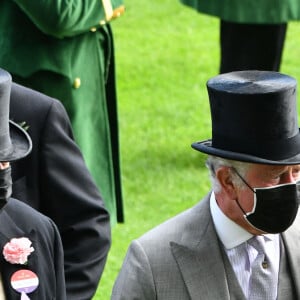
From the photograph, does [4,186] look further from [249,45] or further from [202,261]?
[249,45]

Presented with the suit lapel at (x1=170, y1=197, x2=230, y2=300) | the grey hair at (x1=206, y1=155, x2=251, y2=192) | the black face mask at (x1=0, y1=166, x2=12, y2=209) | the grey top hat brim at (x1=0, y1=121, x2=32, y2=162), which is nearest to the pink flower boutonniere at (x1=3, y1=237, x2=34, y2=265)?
the black face mask at (x1=0, y1=166, x2=12, y2=209)

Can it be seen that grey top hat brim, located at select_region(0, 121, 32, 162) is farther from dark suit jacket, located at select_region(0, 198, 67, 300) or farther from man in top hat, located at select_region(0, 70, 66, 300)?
dark suit jacket, located at select_region(0, 198, 67, 300)

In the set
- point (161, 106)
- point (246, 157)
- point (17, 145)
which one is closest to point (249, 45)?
point (161, 106)

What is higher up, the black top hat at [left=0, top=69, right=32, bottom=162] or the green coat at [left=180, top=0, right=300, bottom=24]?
the black top hat at [left=0, top=69, right=32, bottom=162]

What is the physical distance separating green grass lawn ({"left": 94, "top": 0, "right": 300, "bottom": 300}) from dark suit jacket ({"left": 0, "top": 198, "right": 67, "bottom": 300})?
2.32m

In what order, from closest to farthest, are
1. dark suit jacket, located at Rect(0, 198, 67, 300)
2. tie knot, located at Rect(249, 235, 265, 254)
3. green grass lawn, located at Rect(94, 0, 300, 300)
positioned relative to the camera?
1. tie knot, located at Rect(249, 235, 265, 254)
2. dark suit jacket, located at Rect(0, 198, 67, 300)
3. green grass lawn, located at Rect(94, 0, 300, 300)

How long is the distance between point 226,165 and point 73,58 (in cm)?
186

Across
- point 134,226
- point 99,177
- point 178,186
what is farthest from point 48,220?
point 178,186

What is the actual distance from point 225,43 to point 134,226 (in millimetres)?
1410

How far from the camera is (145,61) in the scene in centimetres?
1156

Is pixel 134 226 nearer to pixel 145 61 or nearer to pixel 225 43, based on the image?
pixel 225 43

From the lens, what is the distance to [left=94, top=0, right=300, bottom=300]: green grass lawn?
332 inches

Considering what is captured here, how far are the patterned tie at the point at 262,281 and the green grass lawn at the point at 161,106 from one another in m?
2.73

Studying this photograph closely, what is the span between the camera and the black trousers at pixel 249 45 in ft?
28.7
